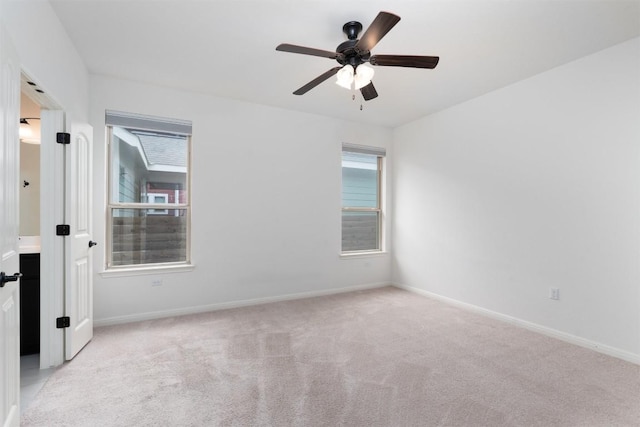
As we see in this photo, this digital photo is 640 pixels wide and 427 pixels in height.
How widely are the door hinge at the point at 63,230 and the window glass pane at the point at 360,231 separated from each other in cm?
342

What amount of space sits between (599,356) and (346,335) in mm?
2218

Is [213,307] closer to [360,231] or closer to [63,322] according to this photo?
[63,322]

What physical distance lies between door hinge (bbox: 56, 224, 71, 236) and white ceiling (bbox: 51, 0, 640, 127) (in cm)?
159

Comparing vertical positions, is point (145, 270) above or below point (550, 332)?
above

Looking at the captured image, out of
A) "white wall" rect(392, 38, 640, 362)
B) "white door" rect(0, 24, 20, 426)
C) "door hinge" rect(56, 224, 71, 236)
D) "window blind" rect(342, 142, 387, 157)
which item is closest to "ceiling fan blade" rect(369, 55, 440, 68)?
"white wall" rect(392, 38, 640, 362)

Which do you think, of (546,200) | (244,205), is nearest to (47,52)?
(244,205)

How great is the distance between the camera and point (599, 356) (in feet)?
8.91

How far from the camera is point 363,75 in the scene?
2342 millimetres

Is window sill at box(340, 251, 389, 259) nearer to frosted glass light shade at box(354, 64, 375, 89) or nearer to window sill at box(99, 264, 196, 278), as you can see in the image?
window sill at box(99, 264, 196, 278)

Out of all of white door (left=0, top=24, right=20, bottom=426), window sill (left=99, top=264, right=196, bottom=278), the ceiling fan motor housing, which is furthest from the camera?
window sill (left=99, top=264, right=196, bottom=278)

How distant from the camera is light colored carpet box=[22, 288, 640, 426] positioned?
1.89 metres

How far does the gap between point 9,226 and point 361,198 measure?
4220 mm

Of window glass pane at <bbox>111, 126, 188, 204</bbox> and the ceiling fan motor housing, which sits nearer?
the ceiling fan motor housing

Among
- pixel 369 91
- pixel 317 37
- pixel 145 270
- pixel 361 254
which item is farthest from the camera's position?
pixel 361 254
